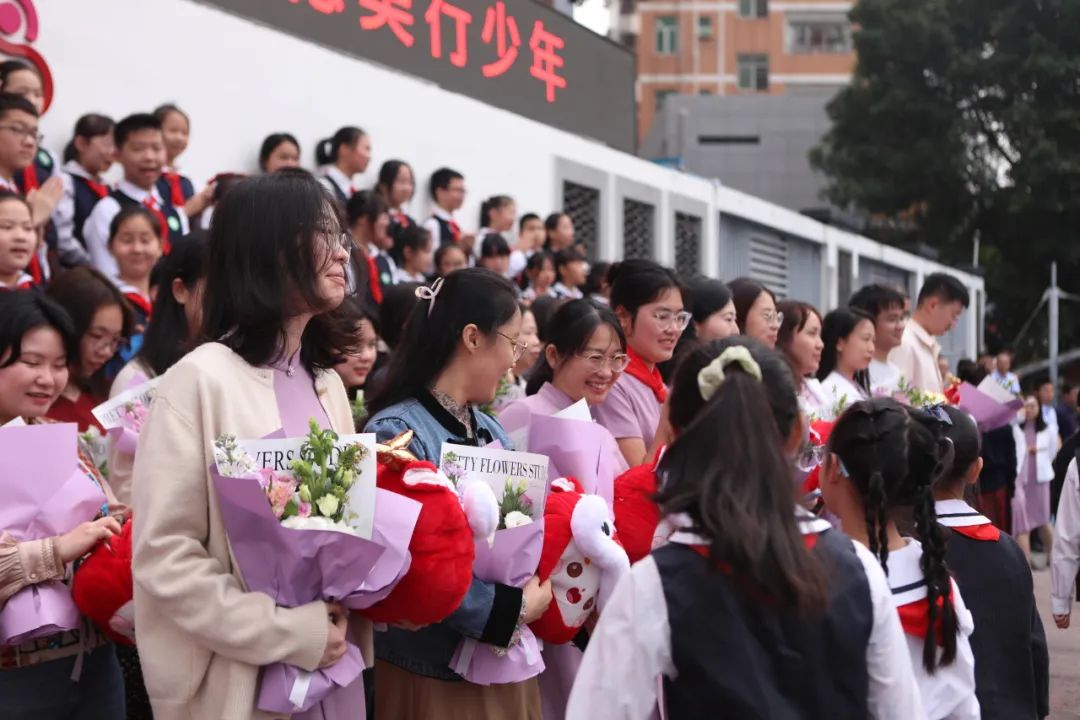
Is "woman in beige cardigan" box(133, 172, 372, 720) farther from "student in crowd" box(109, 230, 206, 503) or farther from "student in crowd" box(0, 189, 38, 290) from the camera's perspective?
"student in crowd" box(0, 189, 38, 290)

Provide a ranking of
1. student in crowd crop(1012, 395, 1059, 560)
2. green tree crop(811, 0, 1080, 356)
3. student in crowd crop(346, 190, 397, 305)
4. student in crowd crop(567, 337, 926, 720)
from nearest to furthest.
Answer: student in crowd crop(567, 337, 926, 720)
student in crowd crop(346, 190, 397, 305)
student in crowd crop(1012, 395, 1059, 560)
green tree crop(811, 0, 1080, 356)

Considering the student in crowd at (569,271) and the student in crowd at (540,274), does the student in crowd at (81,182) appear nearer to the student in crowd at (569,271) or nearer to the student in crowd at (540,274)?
the student in crowd at (540,274)

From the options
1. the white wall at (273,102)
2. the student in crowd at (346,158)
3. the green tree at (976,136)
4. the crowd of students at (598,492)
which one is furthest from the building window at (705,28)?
the crowd of students at (598,492)

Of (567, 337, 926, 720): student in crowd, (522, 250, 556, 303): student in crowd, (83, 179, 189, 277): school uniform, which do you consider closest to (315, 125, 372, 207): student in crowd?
(522, 250, 556, 303): student in crowd

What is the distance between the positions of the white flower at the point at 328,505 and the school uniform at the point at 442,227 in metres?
6.76

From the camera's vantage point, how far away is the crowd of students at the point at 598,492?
2.22m

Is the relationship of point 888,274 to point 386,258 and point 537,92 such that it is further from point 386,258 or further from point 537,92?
point 386,258

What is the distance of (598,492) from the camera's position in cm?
349

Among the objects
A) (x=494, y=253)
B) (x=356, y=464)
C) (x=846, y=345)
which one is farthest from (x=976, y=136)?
(x=356, y=464)

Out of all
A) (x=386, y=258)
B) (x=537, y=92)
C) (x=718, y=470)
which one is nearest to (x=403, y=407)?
(x=718, y=470)

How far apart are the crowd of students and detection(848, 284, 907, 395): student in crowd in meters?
1.76

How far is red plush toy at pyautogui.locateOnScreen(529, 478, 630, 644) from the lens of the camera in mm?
3137

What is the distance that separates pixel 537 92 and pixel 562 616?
949 centimetres

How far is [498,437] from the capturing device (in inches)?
138
